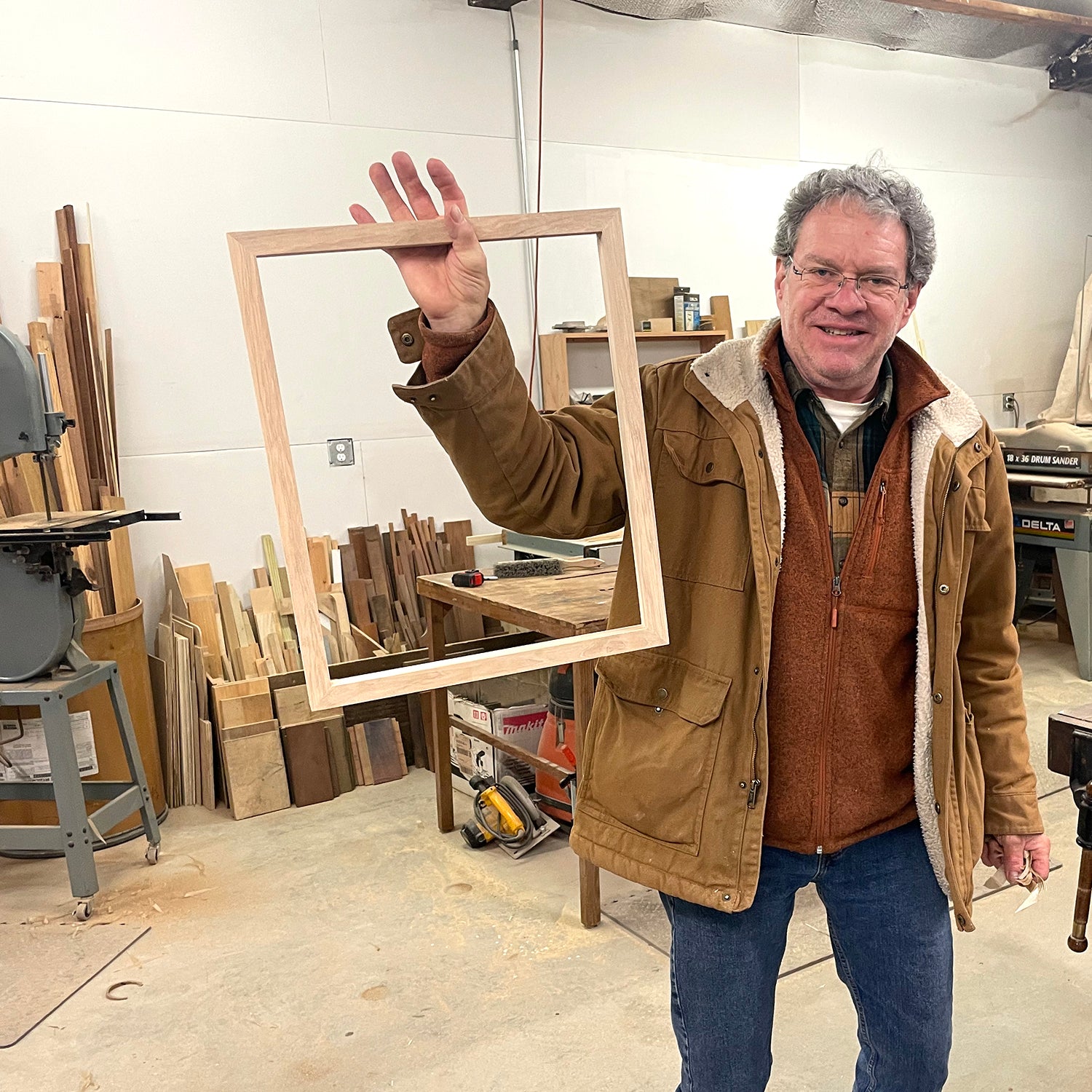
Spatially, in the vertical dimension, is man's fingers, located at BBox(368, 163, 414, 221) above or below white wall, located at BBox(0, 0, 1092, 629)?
Answer: below

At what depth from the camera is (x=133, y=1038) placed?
7.88ft

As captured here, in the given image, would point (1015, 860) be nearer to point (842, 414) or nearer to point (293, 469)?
point (842, 414)

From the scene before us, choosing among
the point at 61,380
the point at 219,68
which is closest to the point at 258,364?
the point at 61,380

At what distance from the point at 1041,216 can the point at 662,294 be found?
3.13m

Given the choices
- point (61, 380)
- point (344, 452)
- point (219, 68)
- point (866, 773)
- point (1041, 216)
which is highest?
point (219, 68)

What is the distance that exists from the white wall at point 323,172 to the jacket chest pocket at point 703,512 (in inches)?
108

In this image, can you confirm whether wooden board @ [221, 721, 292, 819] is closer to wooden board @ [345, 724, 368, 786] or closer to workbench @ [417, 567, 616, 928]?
wooden board @ [345, 724, 368, 786]

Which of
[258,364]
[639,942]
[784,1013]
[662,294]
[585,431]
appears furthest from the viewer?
[662,294]

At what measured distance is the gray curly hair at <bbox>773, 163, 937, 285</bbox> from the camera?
54.6 inches

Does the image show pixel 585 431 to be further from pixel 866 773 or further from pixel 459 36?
pixel 459 36

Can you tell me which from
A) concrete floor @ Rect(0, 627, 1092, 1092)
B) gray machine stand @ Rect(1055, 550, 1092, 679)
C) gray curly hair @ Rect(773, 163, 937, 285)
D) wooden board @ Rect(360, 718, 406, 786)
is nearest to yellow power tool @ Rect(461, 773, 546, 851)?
concrete floor @ Rect(0, 627, 1092, 1092)

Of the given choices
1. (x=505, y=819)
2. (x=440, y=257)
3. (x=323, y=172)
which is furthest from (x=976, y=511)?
(x=323, y=172)

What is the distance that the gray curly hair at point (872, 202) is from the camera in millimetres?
1386

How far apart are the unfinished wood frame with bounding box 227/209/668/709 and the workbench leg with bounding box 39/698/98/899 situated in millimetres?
2212
